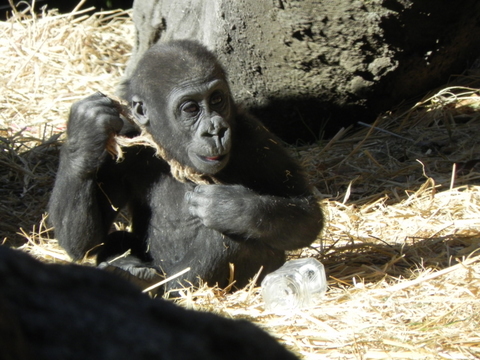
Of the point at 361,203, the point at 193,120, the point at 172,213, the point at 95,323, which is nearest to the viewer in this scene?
the point at 95,323

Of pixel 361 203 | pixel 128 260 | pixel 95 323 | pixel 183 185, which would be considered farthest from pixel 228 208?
pixel 95 323

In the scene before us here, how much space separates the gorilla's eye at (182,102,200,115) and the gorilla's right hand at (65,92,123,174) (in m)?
0.40

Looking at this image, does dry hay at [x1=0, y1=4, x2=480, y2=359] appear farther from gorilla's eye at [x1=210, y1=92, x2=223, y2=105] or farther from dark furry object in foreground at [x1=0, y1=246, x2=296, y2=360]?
dark furry object in foreground at [x1=0, y1=246, x2=296, y2=360]

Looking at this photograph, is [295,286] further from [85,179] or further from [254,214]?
[85,179]

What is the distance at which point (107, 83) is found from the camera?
798cm

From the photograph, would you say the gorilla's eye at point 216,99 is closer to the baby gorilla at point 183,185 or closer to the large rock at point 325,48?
the baby gorilla at point 183,185

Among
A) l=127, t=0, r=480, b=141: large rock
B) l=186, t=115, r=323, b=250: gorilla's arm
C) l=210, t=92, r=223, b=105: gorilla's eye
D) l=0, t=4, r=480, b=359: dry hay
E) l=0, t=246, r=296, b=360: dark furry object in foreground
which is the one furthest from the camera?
l=127, t=0, r=480, b=141: large rock

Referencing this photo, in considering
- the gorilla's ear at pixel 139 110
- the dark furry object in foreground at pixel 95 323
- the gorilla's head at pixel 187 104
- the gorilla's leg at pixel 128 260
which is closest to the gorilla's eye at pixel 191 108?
the gorilla's head at pixel 187 104

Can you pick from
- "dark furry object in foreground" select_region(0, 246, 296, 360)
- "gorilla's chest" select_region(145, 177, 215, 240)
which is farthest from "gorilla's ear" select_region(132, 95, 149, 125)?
"dark furry object in foreground" select_region(0, 246, 296, 360)

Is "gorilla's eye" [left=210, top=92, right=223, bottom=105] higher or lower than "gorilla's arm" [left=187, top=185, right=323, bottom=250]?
higher

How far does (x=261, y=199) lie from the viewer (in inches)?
157

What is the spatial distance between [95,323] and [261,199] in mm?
2749

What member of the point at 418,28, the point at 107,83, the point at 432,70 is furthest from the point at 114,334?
the point at 107,83

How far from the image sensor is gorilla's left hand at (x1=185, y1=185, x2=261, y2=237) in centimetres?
395
